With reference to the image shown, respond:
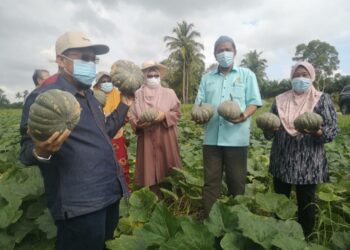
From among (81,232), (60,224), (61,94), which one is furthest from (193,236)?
(61,94)

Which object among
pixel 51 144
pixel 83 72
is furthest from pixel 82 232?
pixel 83 72

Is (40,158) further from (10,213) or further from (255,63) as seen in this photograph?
(255,63)

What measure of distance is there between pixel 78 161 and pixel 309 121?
2082 millimetres

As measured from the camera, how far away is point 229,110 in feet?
12.2

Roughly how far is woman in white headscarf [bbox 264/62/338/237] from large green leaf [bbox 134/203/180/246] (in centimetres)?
140

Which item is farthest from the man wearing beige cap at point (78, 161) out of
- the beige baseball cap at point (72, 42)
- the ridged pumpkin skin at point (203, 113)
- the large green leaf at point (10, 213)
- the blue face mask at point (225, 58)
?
→ the blue face mask at point (225, 58)

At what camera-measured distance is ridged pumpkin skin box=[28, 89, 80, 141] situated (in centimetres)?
210

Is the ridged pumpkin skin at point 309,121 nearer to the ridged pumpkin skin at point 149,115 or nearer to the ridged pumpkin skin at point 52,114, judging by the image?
the ridged pumpkin skin at point 149,115

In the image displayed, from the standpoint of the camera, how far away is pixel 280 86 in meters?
38.9

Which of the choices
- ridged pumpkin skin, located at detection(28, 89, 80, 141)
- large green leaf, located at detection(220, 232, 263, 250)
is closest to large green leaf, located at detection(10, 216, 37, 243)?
ridged pumpkin skin, located at detection(28, 89, 80, 141)

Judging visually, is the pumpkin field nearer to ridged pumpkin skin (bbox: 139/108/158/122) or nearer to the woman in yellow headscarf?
the woman in yellow headscarf

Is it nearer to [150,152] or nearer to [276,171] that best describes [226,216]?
[276,171]

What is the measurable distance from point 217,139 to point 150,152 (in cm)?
110

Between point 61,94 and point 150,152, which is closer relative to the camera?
point 61,94
